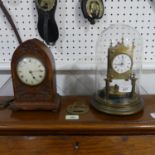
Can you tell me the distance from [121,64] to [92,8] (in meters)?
0.24

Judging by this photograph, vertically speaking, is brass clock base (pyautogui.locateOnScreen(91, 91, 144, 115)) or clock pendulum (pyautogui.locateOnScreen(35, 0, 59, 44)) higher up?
clock pendulum (pyautogui.locateOnScreen(35, 0, 59, 44))

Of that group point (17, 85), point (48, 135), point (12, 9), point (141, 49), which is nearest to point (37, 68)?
point (17, 85)

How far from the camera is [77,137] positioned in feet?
2.36

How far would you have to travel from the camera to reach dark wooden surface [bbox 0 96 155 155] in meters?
0.71

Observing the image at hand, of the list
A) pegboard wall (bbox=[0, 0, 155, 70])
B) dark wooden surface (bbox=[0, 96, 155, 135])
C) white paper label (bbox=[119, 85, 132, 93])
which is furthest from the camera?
pegboard wall (bbox=[0, 0, 155, 70])

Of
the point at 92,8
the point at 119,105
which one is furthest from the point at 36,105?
the point at 92,8

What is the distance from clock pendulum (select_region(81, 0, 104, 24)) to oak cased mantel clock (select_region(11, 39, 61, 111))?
22 cm

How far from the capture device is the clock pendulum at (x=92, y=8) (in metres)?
0.89

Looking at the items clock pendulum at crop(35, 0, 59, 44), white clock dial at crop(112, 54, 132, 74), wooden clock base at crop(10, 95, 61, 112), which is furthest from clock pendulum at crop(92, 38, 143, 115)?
clock pendulum at crop(35, 0, 59, 44)

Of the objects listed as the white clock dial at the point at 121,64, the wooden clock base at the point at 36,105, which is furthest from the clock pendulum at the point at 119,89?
the wooden clock base at the point at 36,105

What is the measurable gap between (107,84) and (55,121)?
0.21 m

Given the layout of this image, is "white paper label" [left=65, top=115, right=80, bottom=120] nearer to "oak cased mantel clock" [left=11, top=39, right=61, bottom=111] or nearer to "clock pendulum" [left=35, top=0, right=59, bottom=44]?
"oak cased mantel clock" [left=11, top=39, right=61, bottom=111]

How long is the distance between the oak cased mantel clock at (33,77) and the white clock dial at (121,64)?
0.19 metres

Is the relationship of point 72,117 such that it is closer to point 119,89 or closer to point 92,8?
point 119,89
